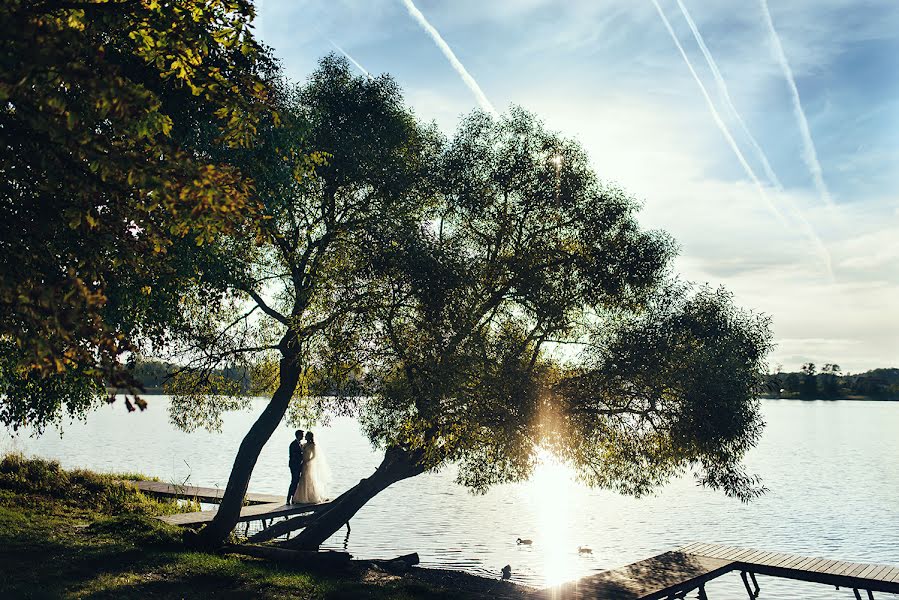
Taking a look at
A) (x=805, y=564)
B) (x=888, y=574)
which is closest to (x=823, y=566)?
(x=805, y=564)

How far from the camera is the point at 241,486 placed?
890 inches

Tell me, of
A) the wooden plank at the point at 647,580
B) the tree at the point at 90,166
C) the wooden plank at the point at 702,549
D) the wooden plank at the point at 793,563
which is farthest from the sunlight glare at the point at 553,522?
the tree at the point at 90,166

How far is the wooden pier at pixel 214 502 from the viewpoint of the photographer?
2431cm

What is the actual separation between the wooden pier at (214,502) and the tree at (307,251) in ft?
8.86

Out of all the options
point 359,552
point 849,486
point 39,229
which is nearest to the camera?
point 39,229

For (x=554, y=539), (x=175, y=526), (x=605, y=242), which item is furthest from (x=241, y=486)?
(x=554, y=539)

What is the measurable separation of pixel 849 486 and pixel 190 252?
53324 millimetres

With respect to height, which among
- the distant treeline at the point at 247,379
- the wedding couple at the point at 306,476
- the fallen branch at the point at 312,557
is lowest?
the fallen branch at the point at 312,557

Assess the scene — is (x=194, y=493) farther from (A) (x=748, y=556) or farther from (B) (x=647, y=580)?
(A) (x=748, y=556)

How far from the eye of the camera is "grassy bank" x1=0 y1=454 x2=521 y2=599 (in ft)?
49.4

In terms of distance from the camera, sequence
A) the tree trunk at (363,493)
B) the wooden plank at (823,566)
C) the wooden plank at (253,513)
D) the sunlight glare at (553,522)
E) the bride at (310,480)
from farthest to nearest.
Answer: the bride at (310,480) → the sunlight glare at (553,522) → the wooden plank at (253,513) → the tree trunk at (363,493) → the wooden plank at (823,566)

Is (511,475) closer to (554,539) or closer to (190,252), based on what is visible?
(190,252)

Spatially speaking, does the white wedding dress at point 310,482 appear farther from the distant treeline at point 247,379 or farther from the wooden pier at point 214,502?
the distant treeline at point 247,379

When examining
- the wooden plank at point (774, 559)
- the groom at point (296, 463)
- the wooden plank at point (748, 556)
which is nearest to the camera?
the wooden plank at point (774, 559)
